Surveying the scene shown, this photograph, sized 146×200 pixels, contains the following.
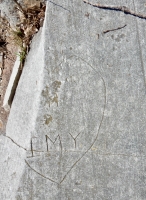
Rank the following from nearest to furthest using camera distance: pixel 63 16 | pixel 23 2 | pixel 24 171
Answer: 1. pixel 24 171
2. pixel 63 16
3. pixel 23 2

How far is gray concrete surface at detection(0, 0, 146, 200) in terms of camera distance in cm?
247

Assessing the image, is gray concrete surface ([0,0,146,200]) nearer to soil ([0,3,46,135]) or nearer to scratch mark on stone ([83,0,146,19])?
scratch mark on stone ([83,0,146,19])

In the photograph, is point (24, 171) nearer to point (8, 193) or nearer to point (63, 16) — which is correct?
point (8, 193)

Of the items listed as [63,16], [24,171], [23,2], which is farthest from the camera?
[23,2]

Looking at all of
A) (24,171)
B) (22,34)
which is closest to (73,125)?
(24,171)

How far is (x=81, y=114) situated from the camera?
254 centimetres

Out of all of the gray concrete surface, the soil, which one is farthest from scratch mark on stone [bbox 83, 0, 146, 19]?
the soil

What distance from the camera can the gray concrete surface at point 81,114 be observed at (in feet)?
8.10

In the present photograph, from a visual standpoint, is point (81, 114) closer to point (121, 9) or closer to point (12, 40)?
point (121, 9)

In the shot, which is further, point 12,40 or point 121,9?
point 12,40

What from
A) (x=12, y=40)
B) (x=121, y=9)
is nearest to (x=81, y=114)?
(x=121, y=9)

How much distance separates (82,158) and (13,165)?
0.49m

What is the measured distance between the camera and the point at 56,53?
2576 millimetres

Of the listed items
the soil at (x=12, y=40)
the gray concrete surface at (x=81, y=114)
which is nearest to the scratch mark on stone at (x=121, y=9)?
the gray concrete surface at (x=81, y=114)
